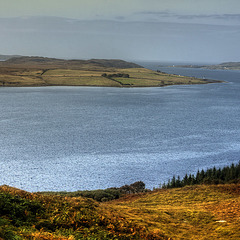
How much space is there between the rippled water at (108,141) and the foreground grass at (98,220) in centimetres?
2519

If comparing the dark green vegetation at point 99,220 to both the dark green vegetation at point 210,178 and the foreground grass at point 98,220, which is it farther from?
the dark green vegetation at point 210,178

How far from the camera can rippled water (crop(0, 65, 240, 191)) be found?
52188 mm

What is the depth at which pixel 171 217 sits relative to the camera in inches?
906

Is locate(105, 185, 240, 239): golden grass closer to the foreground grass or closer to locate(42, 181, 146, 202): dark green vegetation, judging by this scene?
the foreground grass

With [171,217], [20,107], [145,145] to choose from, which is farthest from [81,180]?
[20,107]

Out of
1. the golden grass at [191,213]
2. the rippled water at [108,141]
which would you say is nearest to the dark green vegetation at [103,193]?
the golden grass at [191,213]

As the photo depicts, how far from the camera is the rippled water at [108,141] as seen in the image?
2055 inches

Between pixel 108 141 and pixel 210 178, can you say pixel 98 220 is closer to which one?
pixel 210 178

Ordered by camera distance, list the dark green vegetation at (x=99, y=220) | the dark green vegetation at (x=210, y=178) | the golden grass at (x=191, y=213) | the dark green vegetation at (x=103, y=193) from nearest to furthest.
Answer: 1. the dark green vegetation at (x=99, y=220)
2. the golden grass at (x=191, y=213)
3. the dark green vegetation at (x=103, y=193)
4. the dark green vegetation at (x=210, y=178)

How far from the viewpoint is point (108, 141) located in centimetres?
7256

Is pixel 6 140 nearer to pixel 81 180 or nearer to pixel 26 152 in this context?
pixel 26 152

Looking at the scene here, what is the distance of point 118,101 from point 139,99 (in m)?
12.5

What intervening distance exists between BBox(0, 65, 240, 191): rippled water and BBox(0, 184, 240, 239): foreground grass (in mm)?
25191

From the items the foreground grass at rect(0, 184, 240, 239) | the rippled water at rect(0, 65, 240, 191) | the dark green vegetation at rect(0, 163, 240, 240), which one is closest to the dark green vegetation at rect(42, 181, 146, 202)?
the rippled water at rect(0, 65, 240, 191)
